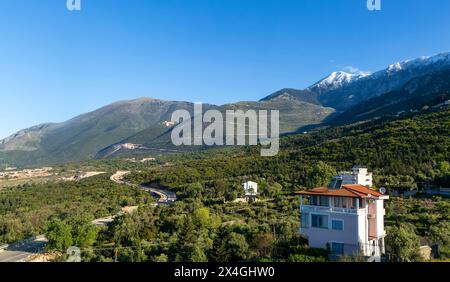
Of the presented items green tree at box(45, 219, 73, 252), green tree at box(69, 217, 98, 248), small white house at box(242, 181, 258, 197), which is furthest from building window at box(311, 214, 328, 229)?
small white house at box(242, 181, 258, 197)

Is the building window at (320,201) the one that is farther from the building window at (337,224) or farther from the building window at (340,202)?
the building window at (337,224)

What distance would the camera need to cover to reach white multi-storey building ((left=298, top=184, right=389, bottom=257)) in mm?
18484

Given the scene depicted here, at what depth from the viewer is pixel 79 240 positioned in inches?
1104

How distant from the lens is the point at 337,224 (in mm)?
18906

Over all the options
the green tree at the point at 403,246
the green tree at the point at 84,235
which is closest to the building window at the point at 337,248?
the green tree at the point at 403,246

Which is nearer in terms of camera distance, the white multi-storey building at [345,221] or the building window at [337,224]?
the white multi-storey building at [345,221]

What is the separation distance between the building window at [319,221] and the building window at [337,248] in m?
0.97

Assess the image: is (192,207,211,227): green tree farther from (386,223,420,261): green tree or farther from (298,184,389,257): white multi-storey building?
(386,223,420,261): green tree

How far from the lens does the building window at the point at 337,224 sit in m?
18.8

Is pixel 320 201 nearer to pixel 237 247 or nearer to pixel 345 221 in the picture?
pixel 345 221
